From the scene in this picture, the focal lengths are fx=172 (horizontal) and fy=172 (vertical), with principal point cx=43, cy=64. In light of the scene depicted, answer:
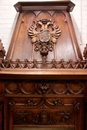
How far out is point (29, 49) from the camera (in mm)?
1916

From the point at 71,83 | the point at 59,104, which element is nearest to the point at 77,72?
the point at 71,83

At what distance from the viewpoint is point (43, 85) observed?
5.81 feet

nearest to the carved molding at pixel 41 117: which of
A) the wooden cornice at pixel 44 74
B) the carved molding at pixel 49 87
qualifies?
the carved molding at pixel 49 87

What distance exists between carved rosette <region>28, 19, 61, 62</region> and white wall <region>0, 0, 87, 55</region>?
20.5 inches

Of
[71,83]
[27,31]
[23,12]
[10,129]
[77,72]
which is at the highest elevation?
[23,12]

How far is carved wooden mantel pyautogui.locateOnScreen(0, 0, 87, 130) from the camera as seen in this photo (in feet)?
5.76

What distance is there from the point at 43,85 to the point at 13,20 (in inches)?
44.1

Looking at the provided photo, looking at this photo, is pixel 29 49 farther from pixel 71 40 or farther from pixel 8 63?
pixel 71 40

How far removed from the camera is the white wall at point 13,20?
2383 mm

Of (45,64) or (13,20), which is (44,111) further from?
(13,20)

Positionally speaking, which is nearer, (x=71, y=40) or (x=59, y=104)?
(x=59, y=104)

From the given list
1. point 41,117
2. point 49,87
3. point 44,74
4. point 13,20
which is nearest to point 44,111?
point 41,117

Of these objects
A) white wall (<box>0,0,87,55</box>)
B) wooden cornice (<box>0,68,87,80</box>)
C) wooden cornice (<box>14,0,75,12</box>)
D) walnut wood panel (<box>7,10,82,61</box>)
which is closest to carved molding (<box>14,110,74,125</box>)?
wooden cornice (<box>0,68,87,80</box>)

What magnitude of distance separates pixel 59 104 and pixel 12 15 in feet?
4.56
